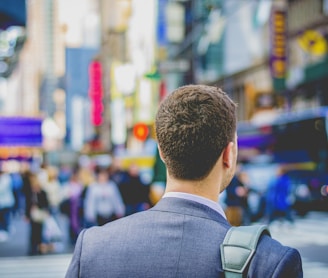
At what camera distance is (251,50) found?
44.5 meters

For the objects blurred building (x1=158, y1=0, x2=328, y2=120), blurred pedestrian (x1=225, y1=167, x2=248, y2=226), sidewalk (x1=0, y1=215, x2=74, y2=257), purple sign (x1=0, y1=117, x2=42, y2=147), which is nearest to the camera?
sidewalk (x1=0, y1=215, x2=74, y2=257)

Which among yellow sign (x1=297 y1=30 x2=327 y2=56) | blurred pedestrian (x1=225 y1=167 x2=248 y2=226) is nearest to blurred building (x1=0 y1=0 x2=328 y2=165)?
yellow sign (x1=297 y1=30 x2=327 y2=56)

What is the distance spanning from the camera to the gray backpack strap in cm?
191

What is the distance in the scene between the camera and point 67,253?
49.0 feet

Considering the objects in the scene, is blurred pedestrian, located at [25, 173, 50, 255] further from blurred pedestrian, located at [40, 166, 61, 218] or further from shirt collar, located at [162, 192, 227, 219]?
shirt collar, located at [162, 192, 227, 219]

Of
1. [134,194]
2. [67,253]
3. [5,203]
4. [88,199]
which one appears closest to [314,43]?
[5,203]

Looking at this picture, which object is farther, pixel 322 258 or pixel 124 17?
pixel 124 17

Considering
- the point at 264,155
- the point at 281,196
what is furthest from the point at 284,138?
the point at 281,196

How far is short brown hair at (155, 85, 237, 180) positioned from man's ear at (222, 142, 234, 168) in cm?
2

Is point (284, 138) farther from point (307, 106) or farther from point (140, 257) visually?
point (140, 257)

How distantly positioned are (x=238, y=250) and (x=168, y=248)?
233 mm

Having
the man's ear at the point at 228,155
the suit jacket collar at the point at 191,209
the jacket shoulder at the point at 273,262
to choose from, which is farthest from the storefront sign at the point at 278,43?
the jacket shoulder at the point at 273,262

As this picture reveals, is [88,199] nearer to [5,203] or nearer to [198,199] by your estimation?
[5,203]

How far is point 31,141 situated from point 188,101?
20.0 metres
